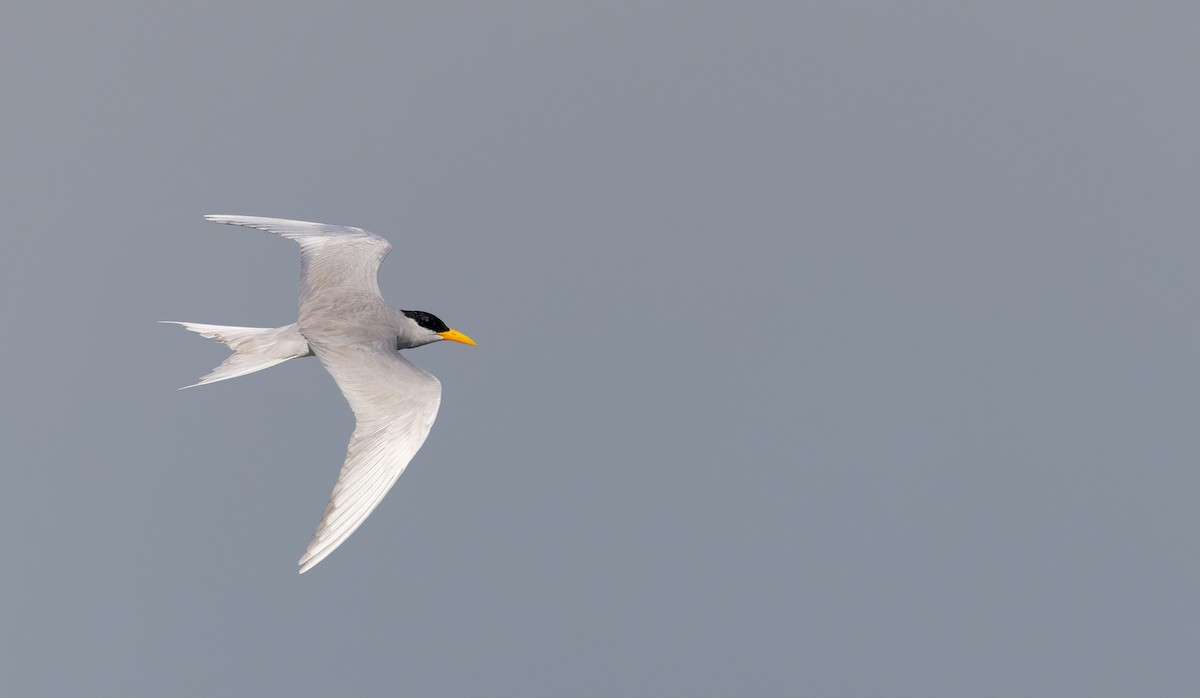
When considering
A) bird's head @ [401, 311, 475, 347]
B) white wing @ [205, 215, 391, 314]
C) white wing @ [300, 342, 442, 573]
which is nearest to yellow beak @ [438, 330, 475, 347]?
bird's head @ [401, 311, 475, 347]

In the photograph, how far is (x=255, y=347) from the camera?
1723 cm

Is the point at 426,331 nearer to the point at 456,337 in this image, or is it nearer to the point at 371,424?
the point at 456,337

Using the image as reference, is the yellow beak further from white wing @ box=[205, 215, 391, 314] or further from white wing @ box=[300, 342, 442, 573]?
white wing @ box=[300, 342, 442, 573]

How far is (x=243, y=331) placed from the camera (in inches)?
692

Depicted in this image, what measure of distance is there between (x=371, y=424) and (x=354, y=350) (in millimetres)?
2095

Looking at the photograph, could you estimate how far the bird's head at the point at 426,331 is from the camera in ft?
58.2

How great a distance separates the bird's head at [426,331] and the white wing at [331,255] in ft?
2.28

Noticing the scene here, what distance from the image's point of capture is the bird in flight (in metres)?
13.2

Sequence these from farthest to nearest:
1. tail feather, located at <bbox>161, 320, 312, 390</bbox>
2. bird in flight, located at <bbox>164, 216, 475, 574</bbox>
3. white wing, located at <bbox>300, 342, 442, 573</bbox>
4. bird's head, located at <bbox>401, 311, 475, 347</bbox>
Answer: bird's head, located at <bbox>401, 311, 475, 347</bbox> < tail feather, located at <bbox>161, 320, 312, 390</bbox> < bird in flight, located at <bbox>164, 216, 475, 574</bbox> < white wing, located at <bbox>300, 342, 442, 573</bbox>

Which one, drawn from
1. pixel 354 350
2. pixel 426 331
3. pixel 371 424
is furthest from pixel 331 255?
pixel 371 424

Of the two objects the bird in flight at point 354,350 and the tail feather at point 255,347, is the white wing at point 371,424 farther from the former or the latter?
the tail feather at point 255,347

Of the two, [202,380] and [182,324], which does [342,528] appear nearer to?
[202,380]

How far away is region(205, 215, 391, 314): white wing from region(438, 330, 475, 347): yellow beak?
3.27 feet

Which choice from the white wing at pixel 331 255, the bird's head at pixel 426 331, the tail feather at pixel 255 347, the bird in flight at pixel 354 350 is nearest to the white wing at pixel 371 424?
the bird in flight at pixel 354 350
